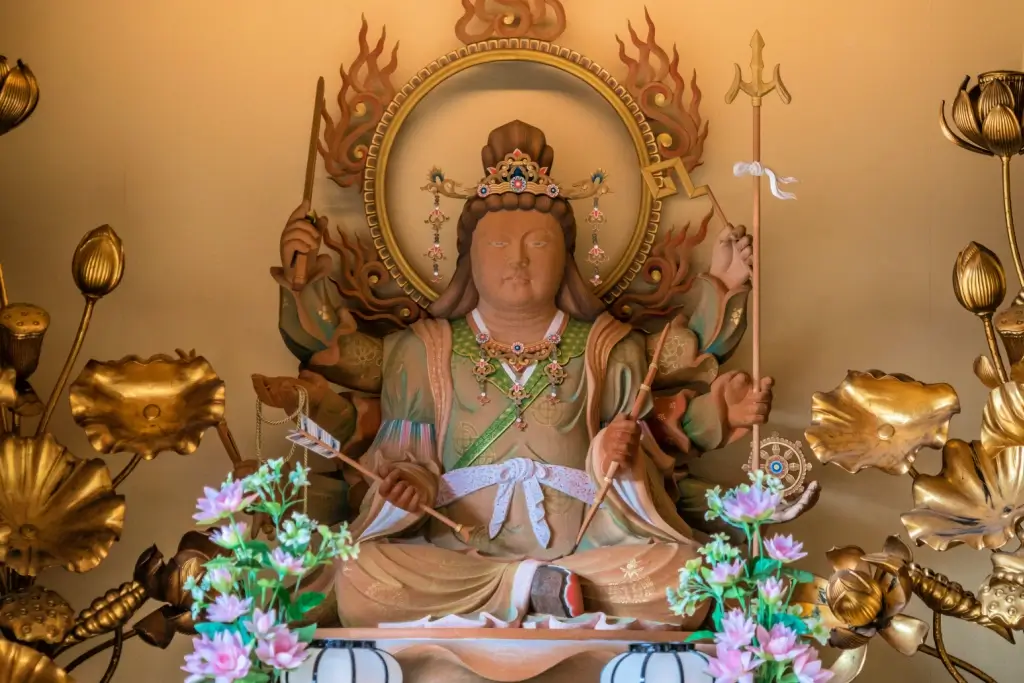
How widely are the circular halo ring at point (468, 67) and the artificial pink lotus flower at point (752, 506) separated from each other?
4.45 feet

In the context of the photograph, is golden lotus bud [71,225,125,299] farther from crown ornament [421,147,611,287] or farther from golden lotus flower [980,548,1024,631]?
golden lotus flower [980,548,1024,631]

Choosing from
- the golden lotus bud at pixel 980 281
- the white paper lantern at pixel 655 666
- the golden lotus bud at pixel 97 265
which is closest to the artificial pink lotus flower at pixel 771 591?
the white paper lantern at pixel 655 666

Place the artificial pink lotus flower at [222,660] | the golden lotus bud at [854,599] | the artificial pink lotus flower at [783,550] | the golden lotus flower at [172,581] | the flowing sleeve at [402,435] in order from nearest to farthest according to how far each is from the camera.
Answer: the artificial pink lotus flower at [222,660], the artificial pink lotus flower at [783,550], the golden lotus bud at [854,599], the golden lotus flower at [172,581], the flowing sleeve at [402,435]

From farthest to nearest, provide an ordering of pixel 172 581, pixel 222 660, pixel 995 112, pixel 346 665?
pixel 995 112
pixel 172 581
pixel 346 665
pixel 222 660

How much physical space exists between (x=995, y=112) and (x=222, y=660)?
89.0 inches

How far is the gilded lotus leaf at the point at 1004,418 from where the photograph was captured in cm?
352

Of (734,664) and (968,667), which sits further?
(968,667)

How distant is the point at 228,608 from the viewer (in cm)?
266

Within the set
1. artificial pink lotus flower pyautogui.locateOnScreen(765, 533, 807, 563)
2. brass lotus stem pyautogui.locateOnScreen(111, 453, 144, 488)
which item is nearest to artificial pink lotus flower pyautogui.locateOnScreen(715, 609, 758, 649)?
artificial pink lotus flower pyautogui.locateOnScreen(765, 533, 807, 563)

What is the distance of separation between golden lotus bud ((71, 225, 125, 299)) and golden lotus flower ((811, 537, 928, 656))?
Answer: 69.9 inches

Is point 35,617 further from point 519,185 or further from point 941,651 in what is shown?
point 941,651

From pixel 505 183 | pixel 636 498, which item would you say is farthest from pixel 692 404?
pixel 505 183

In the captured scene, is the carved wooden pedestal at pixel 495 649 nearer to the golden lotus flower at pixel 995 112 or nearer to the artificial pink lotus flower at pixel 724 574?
the artificial pink lotus flower at pixel 724 574

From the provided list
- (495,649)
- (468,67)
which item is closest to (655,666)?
(495,649)
